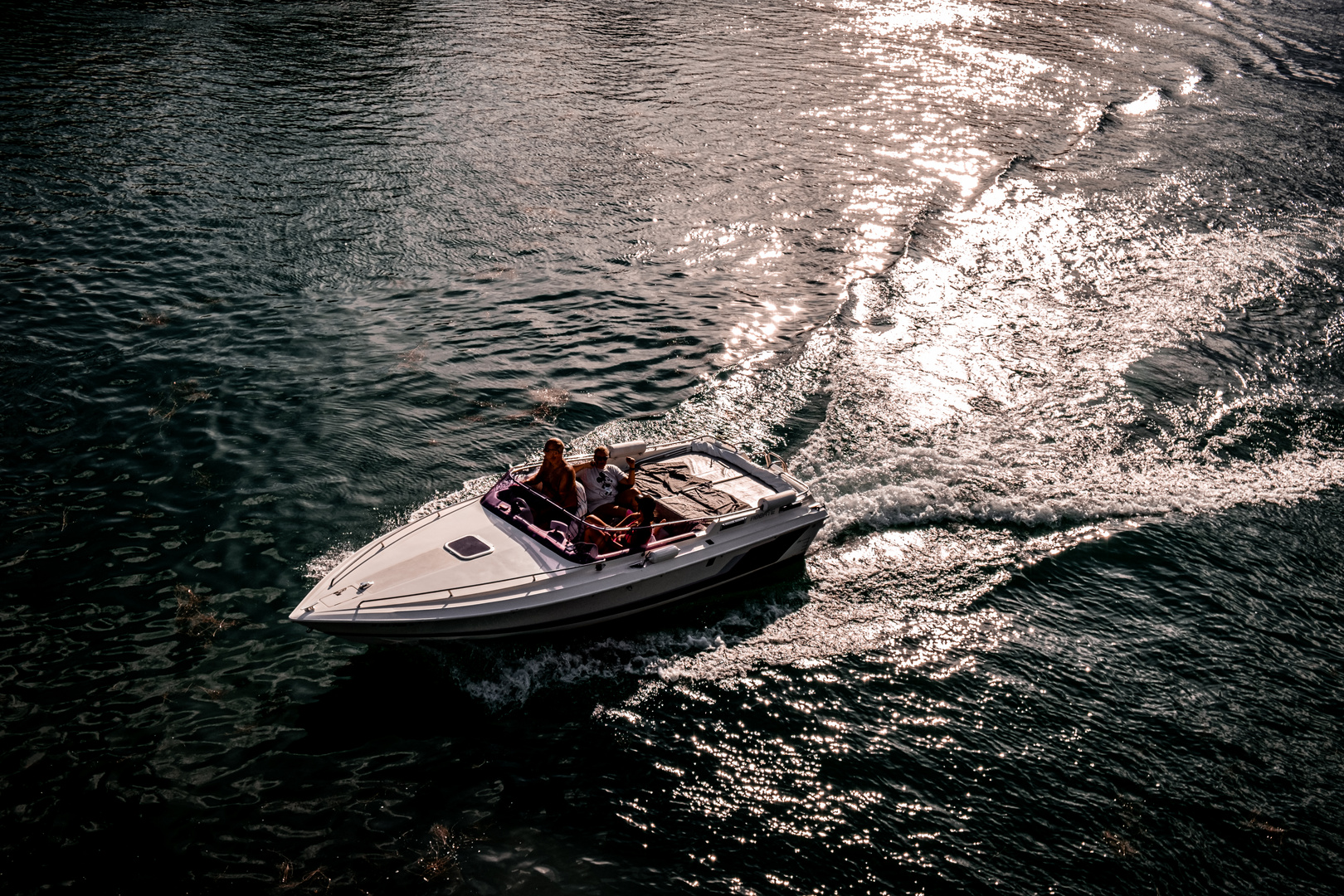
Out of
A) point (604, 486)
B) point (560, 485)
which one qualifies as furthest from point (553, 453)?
point (604, 486)

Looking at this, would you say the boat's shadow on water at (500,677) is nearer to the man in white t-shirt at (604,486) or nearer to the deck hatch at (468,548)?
the deck hatch at (468,548)

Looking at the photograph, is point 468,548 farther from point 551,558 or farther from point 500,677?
point 500,677

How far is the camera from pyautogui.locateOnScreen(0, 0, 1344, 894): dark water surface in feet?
41.5

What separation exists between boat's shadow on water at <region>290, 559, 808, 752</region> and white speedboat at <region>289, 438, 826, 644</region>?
52 cm

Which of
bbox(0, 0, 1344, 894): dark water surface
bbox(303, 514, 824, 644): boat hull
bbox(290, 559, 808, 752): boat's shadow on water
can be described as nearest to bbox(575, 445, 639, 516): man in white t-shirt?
bbox(303, 514, 824, 644): boat hull

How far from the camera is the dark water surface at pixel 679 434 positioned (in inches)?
498

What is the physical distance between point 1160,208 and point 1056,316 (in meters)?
11.5

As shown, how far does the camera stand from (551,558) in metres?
15.0

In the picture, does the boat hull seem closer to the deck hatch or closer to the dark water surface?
the dark water surface

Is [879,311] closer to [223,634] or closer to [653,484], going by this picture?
[653,484]

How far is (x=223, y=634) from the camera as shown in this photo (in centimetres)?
1471

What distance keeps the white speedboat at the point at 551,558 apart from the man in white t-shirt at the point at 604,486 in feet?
1.75

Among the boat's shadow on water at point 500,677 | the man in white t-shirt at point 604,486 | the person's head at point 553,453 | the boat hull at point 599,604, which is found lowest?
the boat's shadow on water at point 500,677

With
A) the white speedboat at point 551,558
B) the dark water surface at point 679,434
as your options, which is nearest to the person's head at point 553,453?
the white speedboat at point 551,558
